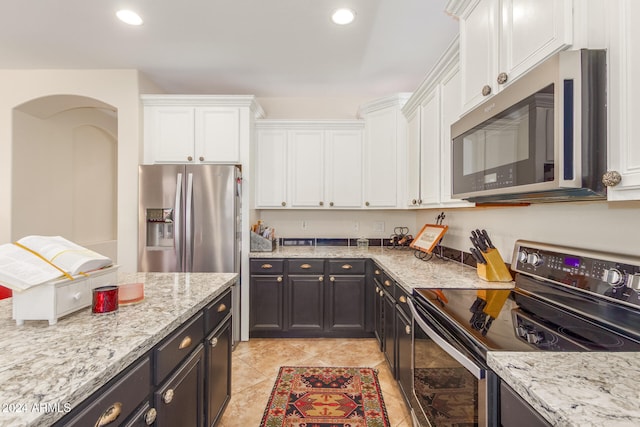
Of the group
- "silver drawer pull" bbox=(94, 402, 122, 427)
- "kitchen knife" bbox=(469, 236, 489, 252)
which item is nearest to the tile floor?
"kitchen knife" bbox=(469, 236, 489, 252)

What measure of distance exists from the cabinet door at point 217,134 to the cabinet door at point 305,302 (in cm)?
140

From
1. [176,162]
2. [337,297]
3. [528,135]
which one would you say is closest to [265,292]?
[337,297]

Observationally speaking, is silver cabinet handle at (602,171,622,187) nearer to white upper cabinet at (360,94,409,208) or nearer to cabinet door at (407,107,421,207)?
cabinet door at (407,107,421,207)

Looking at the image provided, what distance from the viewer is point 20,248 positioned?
105 cm

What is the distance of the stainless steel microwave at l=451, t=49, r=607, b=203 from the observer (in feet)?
2.87

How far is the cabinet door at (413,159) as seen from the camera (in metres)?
2.69

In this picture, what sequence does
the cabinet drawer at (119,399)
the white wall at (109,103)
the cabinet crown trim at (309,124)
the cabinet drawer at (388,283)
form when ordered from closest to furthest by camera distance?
the cabinet drawer at (119,399)
the cabinet drawer at (388,283)
the white wall at (109,103)
the cabinet crown trim at (309,124)

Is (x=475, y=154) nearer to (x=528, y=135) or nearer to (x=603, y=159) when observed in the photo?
(x=528, y=135)

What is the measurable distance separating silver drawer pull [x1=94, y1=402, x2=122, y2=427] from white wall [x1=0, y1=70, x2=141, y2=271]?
2.43m

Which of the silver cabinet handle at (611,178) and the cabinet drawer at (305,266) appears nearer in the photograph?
the silver cabinet handle at (611,178)

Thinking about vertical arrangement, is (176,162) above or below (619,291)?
above

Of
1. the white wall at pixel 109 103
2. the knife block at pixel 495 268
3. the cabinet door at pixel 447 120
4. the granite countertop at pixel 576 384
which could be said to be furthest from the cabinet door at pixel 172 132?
the granite countertop at pixel 576 384

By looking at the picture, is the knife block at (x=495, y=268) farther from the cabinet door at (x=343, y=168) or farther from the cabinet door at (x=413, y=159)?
the cabinet door at (x=343, y=168)

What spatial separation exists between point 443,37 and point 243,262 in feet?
8.64
